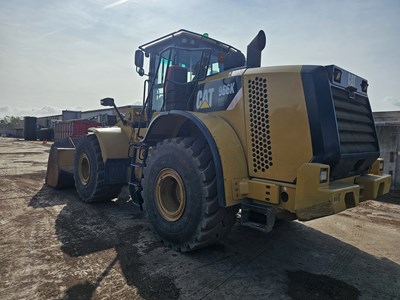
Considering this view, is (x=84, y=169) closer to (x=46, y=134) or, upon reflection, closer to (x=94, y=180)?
(x=94, y=180)

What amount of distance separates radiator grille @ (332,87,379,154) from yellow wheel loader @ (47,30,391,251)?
13 mm

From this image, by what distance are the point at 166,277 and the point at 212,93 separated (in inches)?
87.2

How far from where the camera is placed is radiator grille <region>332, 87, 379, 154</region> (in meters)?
3.09

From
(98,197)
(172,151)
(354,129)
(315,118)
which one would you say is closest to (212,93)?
(172,151)

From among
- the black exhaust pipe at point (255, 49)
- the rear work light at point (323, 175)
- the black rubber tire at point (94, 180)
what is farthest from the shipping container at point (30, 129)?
the rear work light at point (323, 175)

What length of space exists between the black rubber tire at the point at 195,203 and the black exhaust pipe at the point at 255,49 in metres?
1.31

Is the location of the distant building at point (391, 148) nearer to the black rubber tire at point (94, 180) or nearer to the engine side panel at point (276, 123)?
the engine side panel at point (276, 123)

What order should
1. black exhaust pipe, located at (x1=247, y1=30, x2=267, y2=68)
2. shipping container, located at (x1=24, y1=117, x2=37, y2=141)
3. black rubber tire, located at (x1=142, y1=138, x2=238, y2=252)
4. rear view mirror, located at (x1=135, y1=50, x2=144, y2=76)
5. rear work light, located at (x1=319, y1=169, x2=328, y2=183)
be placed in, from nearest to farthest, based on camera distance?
1. rear work light, located at (x1=319, y1=169, x2=328, y2=183)
2. black rubber tire, located at (x1=142, y1=138, x2=238, y2=252)
3. black exhaust pipe, located at (x1=247, y1=30, x2=267, y2=68)
4. rear view mirror, located at (x1=135, y1=50, x2=144, y2=76)
5. shipping container, located at (x1=24, y1=117, x2=37, y2=141)

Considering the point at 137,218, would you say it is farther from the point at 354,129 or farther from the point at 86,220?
the point at 354,129

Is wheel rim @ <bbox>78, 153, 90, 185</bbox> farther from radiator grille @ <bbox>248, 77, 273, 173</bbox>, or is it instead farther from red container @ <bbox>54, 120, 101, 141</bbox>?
red container @ <bbox>54, 120, 101, 141</bbox>

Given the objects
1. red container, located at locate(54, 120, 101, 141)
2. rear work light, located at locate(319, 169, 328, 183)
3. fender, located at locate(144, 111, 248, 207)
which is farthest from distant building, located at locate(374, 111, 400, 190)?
red container, located at locate(54, 120, 101, 141)

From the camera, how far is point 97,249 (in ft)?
11.8

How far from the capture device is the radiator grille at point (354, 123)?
3086mm

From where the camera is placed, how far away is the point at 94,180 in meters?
5.51
